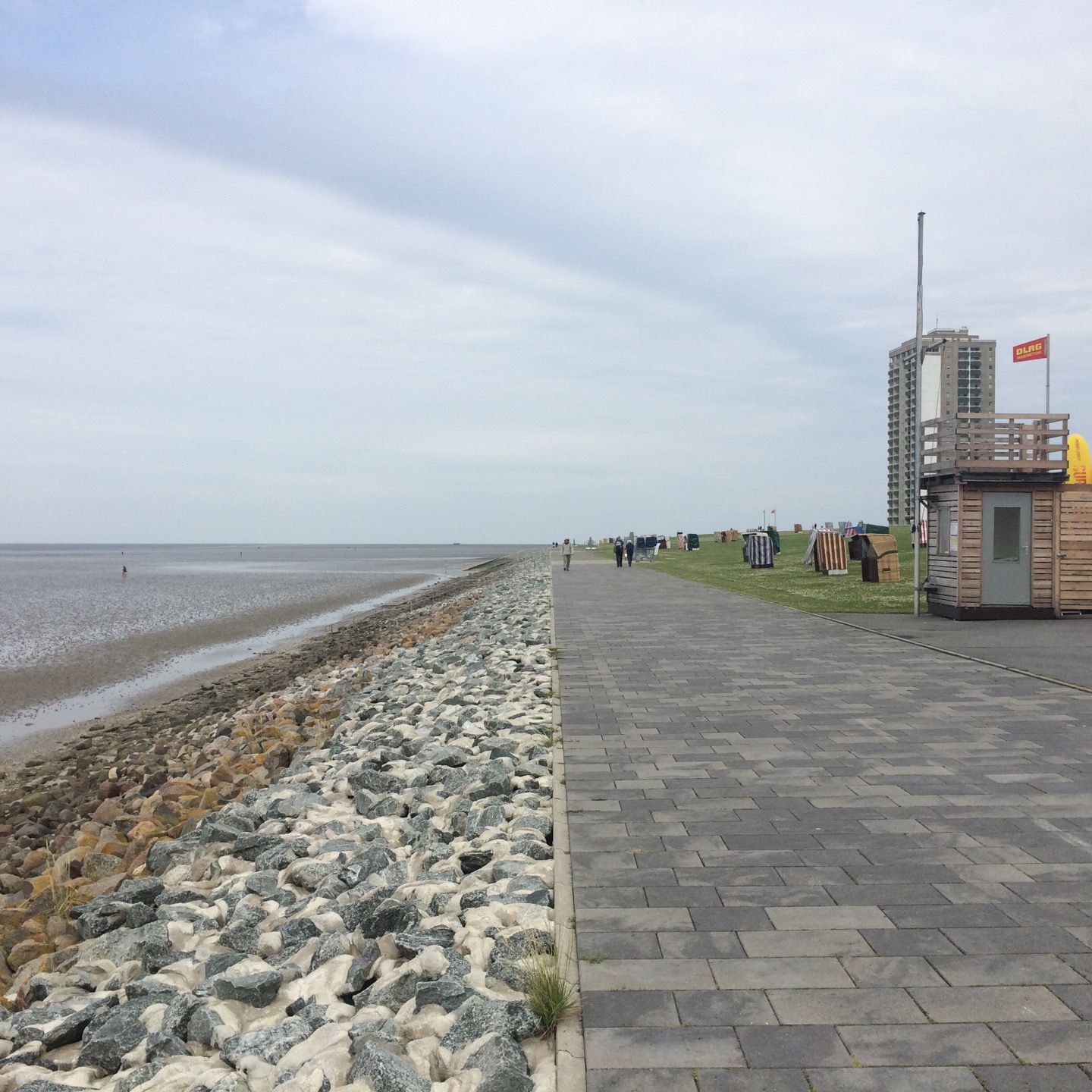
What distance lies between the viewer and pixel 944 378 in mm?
26578

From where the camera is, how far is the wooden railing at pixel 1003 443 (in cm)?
1673

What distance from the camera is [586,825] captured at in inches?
224

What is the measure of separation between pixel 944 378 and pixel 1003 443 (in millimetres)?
10510

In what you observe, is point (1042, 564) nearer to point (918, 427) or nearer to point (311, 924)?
point (918, 427)

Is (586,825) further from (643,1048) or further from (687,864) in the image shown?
(643,1048)

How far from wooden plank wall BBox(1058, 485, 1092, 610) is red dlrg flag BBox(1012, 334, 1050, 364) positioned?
4.80 m

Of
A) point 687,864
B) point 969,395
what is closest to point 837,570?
point 969,395

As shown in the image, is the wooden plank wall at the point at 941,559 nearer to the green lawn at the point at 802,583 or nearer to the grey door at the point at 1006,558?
the grey door at the point at 1006,558

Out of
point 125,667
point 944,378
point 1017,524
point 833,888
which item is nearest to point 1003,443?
point 1017,524

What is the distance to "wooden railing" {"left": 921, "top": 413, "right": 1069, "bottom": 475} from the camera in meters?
16.7

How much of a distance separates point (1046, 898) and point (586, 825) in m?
2.42

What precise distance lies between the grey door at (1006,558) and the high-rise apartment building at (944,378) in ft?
4.92

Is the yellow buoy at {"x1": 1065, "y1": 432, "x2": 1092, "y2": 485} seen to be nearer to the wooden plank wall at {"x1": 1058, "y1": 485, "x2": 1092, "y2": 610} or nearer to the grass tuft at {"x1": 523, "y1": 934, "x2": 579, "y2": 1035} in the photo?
the wooden plank wall at {"x1": 1058, "y1": 485, "x2": 1092, "y2": 610}

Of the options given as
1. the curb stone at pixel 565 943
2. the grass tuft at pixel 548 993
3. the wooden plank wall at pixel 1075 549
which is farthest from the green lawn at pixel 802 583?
the grass tuft at pixel 548 993
